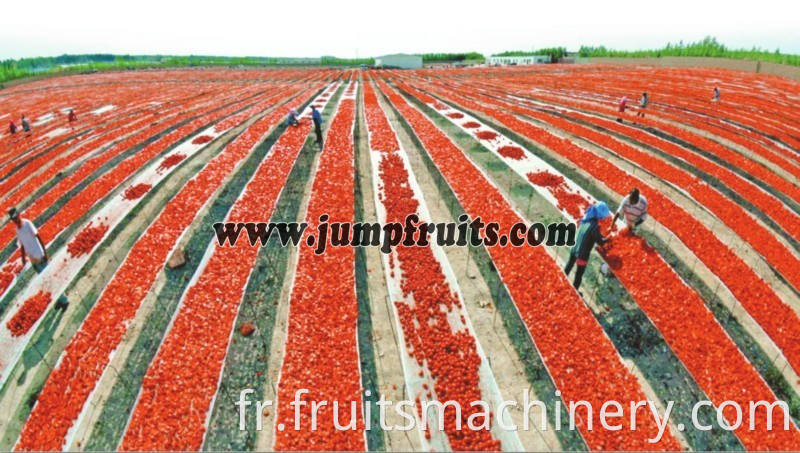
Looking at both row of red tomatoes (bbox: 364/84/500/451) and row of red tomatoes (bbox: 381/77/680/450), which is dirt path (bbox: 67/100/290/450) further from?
row of red tomatoes (bbox: 381/77/680/450)

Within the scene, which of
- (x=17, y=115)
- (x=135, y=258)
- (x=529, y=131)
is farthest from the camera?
(x=17, y=115)

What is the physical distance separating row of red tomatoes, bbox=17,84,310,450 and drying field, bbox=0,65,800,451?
5cm

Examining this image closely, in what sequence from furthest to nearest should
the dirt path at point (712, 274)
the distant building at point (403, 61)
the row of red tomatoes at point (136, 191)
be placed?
the distant building at point (403, 61), the row of red tomatoes at point (136, 191), the dirt path at point (712, 274)

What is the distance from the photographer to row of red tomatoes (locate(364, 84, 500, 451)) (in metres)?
6.79

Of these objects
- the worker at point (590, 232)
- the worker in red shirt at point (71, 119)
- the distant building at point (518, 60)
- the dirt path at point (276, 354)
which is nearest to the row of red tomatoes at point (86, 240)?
the dirt path at point (276, 354)

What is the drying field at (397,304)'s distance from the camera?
6914mm

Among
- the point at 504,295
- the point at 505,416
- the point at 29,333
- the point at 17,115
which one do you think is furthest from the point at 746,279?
the point at 17,115

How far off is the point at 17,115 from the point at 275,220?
141 feet

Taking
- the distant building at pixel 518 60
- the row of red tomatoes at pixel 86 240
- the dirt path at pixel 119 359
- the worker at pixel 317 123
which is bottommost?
the dirt path at pixel 119 359

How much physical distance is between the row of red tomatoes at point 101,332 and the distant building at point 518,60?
3886 inches

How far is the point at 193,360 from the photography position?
26.1 ft

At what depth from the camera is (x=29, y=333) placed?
896 cm

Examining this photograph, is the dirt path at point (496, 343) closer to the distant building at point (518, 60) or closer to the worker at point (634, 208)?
the worker at point (634, 208)

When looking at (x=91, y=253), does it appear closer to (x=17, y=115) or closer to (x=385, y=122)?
(x=385, y=122)
